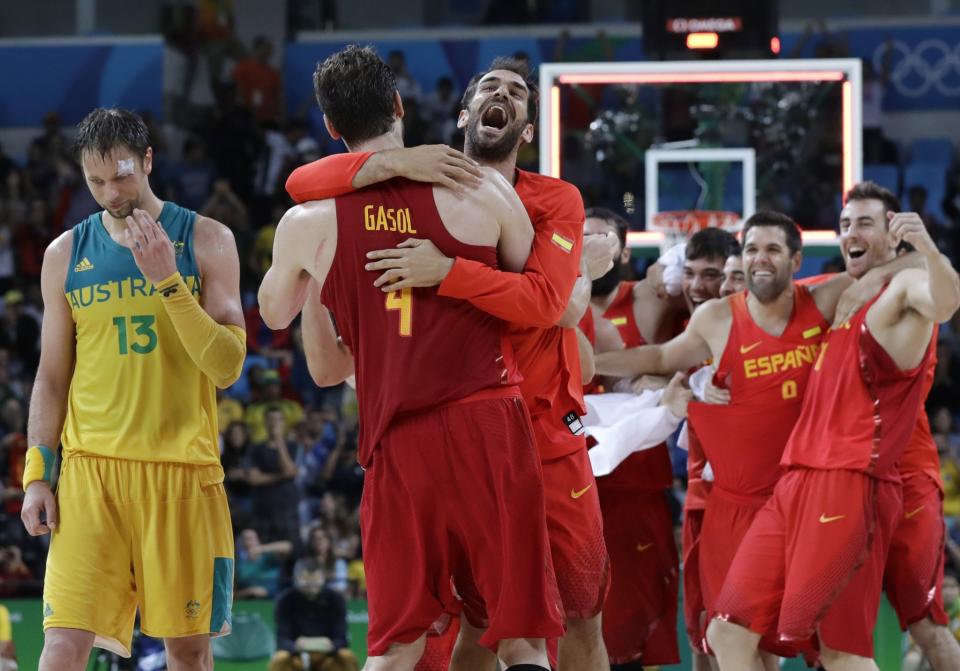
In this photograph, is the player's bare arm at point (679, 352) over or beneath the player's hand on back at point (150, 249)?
beneath

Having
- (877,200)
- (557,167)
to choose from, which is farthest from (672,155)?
(877,200)

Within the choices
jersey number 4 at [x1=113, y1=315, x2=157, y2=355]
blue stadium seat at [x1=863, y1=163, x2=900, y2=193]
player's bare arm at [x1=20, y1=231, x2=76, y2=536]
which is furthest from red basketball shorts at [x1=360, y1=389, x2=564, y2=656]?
blue stadium seat at [x1=863, y1=163, x2=900, y2=193]

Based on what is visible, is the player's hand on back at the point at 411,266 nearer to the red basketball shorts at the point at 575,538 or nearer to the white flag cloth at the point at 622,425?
the red basketball shorts at the point at 575,538

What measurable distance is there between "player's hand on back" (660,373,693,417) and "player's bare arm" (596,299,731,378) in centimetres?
12

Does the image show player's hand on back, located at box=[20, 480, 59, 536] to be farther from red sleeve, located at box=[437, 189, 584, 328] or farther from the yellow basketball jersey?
red sleeve, located at box=[437, 189, 584, 328]

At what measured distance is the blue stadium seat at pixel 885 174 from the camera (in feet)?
45.9

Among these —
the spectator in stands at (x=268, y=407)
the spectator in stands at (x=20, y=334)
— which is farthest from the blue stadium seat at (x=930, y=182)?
the spectator in stands at (x=20, y=334)

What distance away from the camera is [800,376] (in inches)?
241

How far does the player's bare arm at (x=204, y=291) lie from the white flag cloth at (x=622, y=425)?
80.4 inches

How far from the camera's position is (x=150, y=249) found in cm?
464

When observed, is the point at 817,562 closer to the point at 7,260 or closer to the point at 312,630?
the point at 312,630

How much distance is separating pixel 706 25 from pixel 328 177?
6.60 meters

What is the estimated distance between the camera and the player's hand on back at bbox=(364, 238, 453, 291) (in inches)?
158

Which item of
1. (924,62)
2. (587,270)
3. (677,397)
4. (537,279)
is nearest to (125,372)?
(537,279)
